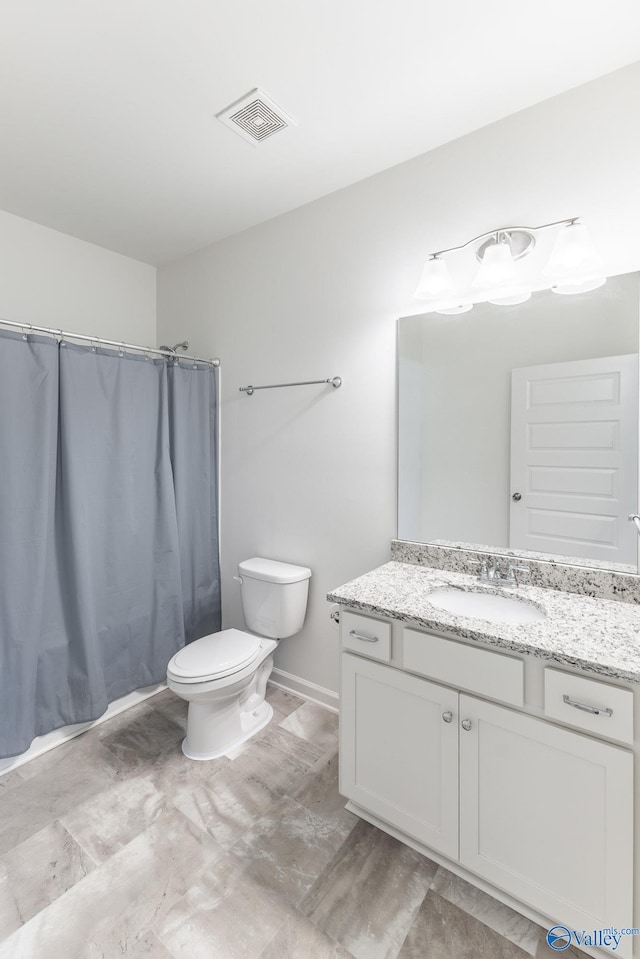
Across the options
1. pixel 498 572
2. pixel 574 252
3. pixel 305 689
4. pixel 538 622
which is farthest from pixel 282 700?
pixel 574 252

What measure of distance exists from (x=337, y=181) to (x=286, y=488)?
1.45 meters

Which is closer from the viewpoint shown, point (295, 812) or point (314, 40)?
point (314, 40)

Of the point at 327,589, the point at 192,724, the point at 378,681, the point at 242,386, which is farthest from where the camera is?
the point at 242,386

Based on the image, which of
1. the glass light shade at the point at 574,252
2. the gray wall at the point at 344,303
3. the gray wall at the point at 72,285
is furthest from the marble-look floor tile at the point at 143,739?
the glass light shade at the point at 574,252

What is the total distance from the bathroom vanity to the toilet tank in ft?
2.25

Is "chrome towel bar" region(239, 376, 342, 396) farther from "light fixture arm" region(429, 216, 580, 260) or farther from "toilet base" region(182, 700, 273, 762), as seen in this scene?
"toilet base" region(182, 700, 273, 762)

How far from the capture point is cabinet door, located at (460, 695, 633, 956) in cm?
101

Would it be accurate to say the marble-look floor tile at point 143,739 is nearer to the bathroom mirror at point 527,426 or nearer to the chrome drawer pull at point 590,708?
the bathroom mirror at point 527,426

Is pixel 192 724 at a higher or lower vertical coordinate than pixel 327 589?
lower

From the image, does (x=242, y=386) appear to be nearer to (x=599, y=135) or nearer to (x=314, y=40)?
(x=314, y=40)

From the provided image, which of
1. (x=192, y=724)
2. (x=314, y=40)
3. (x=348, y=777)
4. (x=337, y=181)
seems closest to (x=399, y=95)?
(x=314, y=40)

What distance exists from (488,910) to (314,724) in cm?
99

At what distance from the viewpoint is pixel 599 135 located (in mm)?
1424

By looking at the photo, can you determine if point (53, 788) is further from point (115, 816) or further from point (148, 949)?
point (148, 949)
